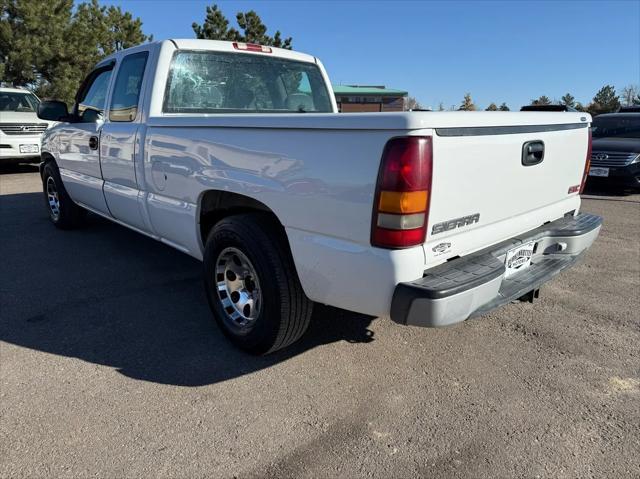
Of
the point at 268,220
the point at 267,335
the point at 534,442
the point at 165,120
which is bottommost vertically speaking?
the point at 534,442

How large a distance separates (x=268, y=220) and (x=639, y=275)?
12.5 feet

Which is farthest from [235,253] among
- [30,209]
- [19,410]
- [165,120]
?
[30,209]

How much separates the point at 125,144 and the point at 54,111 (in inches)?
70.5

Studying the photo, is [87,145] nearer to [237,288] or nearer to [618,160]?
[237,288]

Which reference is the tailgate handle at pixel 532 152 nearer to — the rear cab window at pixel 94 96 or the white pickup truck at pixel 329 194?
the white pickup truck at pixel 329 194

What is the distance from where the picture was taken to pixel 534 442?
7.39 ft

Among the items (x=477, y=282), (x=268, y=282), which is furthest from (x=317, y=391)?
(x=477, y=282)

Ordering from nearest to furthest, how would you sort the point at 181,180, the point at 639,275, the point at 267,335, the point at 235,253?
the point at 267,335 → the point at 235,253 → the point at 181,180 → the point at 639,275

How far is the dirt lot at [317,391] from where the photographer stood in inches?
84.4

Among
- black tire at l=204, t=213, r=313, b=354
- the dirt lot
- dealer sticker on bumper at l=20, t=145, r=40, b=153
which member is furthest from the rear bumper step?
dealer sticker on bumper at l=20, t=145, r=40, b=153

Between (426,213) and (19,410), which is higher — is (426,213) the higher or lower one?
the higher one

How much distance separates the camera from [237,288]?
3066 millimetres

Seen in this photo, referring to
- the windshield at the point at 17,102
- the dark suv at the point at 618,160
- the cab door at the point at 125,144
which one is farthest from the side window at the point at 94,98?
the dark suv at the point at 618,160

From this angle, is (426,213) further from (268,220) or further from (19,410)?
(19,410)
